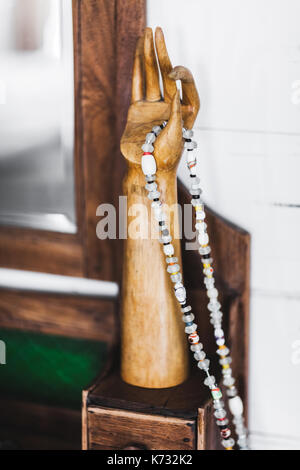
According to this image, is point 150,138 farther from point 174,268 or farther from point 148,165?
point 174,268

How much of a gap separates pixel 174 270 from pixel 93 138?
0.26 meters

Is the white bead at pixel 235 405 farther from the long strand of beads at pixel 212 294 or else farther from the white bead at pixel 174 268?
the white bead at pixel 174 268

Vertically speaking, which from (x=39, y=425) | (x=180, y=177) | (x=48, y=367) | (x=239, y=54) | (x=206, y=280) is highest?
(x=239, y=54)

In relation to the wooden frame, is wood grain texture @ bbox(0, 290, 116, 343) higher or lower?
lower

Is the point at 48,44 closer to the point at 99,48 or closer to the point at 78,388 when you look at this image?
the point at 99,48

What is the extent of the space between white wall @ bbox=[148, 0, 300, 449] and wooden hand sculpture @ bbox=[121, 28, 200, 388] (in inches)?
2.8

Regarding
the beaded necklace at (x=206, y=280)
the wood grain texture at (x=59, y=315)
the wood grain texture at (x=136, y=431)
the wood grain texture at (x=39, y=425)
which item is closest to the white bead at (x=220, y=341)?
the beaded necklace at (x=206, y=280)

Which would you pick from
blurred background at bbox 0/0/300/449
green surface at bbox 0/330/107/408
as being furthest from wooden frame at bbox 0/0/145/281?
green surface at bbox 0/330/107/408

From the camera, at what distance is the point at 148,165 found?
0.81 metres

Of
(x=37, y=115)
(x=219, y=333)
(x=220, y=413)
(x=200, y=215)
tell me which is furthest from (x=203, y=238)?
(x=37, y=115)

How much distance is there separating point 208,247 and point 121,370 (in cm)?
22

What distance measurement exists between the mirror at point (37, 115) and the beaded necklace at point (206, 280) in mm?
234

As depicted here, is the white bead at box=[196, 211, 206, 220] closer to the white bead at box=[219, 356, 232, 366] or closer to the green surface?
the white bead at box=[219, 356, 232, 366]
